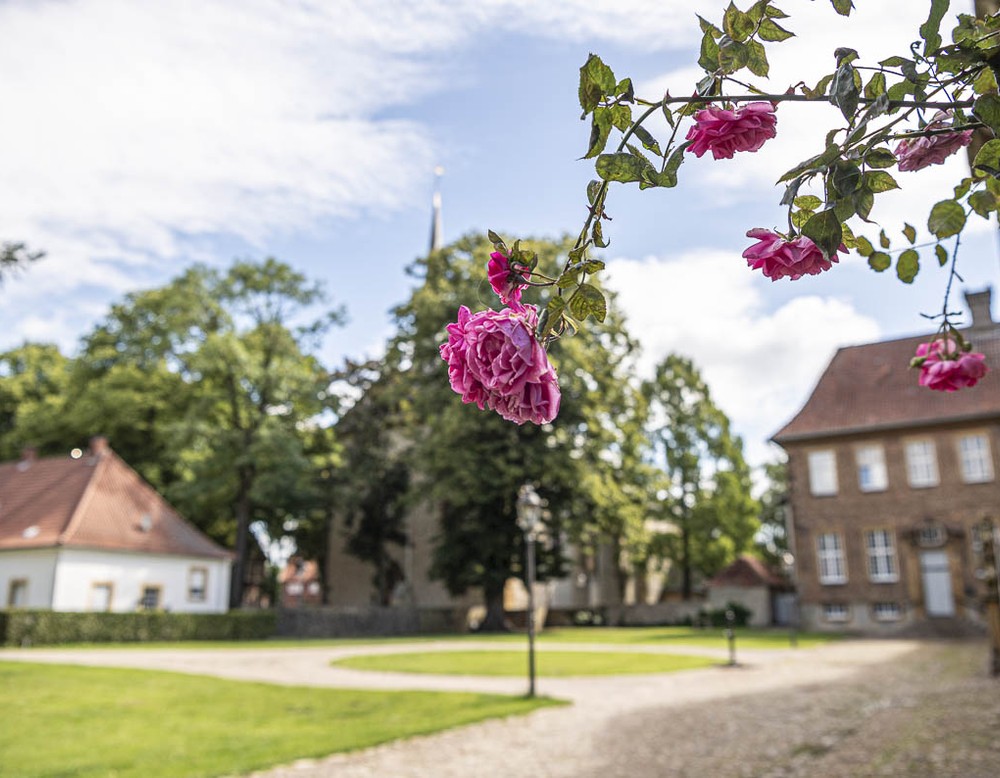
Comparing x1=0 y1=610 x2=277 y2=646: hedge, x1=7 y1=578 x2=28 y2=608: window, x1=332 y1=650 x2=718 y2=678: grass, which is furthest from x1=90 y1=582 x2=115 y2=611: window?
x1=332 y1=650 x2=718 y2=678: grass

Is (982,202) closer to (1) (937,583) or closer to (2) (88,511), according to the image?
(1) (937,583)

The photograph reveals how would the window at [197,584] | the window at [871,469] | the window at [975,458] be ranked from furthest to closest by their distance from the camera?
1. the window at [197,584]
2. the window at [871,469]
3. the window at [975,458]

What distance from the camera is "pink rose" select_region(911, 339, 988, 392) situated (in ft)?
8.00

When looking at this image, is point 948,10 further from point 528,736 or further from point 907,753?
point 528,736

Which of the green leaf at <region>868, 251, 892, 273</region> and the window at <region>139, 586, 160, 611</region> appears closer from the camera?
the green leaf at <region>868, 251, 892, 273</region>

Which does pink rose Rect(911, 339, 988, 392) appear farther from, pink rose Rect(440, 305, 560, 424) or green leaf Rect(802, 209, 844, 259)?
pink rose Rect(440, 305, 560, 424)

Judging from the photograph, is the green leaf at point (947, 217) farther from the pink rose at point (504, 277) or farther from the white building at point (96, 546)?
the white building at point (96, 546)

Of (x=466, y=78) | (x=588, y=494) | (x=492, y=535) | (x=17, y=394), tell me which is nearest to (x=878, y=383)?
(x=588, y=494)

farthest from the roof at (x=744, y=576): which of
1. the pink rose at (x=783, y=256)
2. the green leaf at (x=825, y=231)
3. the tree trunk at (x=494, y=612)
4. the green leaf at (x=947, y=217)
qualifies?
the green leaf at (x=825, y=231)

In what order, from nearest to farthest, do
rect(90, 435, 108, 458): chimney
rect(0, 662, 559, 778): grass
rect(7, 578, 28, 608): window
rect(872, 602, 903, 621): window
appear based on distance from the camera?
rect(0, 662, 559, 778): grass, rect(7, 578, 28, 608): window, rect(872, 602, 903, 621): window, rect(90, 435, 108, 458): chimney

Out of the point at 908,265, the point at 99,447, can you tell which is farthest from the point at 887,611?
the point at 908,265

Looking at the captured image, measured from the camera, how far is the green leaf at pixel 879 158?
5.03 ft

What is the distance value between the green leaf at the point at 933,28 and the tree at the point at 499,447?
76.0 ft

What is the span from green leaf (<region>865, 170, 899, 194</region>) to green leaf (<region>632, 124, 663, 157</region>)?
41 centimetres
